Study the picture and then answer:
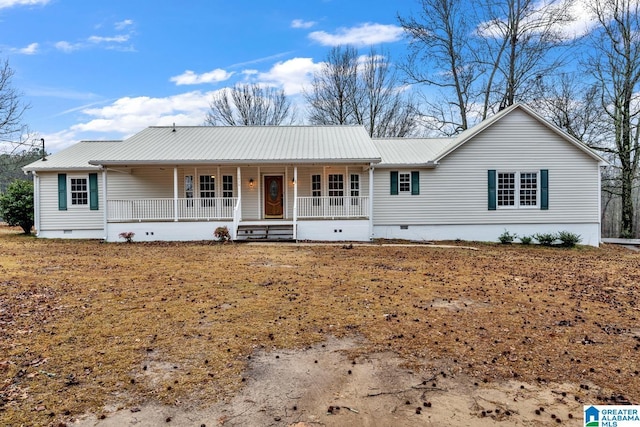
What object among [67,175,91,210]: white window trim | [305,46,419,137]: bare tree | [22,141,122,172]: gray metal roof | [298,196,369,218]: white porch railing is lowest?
[298,196,369,218]: white porch railing

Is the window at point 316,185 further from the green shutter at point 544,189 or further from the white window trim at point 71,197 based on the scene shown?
the white window trim at point 71,197

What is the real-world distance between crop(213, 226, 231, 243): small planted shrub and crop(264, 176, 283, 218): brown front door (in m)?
2.80

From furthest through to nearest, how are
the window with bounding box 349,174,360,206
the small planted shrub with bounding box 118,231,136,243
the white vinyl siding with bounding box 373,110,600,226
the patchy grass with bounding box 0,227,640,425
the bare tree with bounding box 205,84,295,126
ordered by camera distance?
the bare tree with bounding box 205,84,295,126 < the window with bounding box 349,174,360,206 < the white vinyl siding with bounding box 373,110,600,226 < the small planted shrub with bounding box 118,231,136,243 < the patchy grass with bounding box 0,227,640,425

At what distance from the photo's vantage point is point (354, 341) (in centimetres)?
450

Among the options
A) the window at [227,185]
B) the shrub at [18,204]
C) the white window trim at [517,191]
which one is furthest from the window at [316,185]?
the shrub at [18,204]

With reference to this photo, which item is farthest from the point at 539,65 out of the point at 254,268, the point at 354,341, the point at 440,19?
the point at 354,341

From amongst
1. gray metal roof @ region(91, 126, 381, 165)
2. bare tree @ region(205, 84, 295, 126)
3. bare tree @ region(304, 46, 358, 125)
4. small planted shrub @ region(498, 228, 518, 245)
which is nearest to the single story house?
gray metal roof @ region(91, 126, 381, 165)

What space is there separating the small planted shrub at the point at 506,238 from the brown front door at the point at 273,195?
395 inches

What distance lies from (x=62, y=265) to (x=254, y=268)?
202 inches

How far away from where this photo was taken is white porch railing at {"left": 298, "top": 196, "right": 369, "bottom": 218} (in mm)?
15203

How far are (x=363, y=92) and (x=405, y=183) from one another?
626 inches

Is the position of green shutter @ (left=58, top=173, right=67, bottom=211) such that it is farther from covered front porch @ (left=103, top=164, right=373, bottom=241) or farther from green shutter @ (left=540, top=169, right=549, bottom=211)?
green shutter @ (left=540, top=169, right=549, bottom=211)

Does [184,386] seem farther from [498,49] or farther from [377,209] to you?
[498,49]

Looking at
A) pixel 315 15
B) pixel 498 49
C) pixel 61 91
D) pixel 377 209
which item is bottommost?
pixel 377 209
